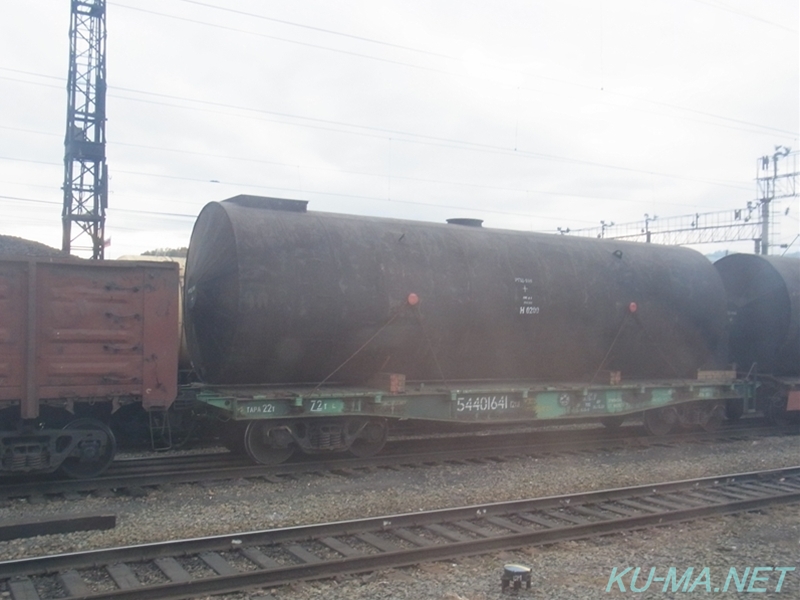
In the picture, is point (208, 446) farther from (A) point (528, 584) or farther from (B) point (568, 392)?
(A) point (528, 584)

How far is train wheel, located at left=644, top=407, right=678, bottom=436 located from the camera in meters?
15.3

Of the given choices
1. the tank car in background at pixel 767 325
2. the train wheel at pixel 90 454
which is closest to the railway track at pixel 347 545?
the train wheel at pixel 90 454

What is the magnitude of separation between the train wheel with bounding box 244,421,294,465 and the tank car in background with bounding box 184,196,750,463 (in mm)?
22

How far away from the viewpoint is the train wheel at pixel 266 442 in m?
11.0

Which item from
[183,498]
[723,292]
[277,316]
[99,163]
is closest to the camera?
[183,498]

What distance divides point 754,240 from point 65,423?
134 feet

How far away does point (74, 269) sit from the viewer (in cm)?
970

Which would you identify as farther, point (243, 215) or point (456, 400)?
point (456, 400)

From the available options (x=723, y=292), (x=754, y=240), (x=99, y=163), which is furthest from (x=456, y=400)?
(x=754, y=240)

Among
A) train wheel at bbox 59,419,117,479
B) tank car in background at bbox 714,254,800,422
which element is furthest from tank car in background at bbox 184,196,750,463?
tank car in background at bbox 714,254,800,422

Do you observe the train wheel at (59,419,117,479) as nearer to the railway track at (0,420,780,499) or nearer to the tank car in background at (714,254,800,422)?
the railway track at (0,420,780,499)

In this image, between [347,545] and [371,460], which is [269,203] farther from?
[347,545]

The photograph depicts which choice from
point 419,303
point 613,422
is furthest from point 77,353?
point 613,422

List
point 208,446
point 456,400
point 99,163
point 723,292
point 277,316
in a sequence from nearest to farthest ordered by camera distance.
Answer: point 277,316 < point 456,400 < point 208,446 < point 723,292 < point 99,163
